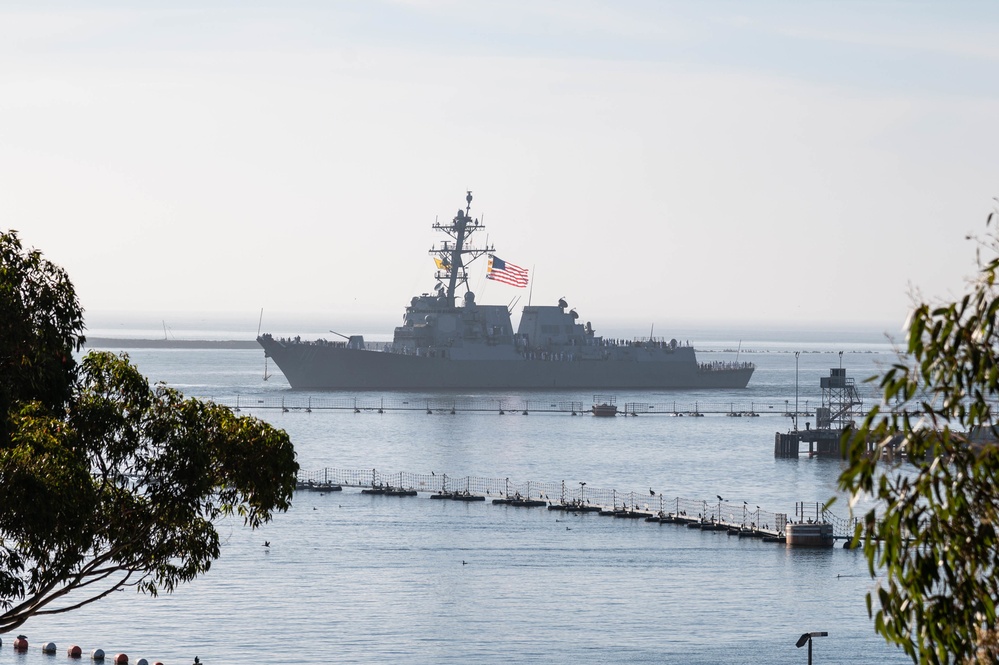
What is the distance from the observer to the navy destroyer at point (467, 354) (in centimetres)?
13925

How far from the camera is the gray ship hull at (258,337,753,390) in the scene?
459 ft

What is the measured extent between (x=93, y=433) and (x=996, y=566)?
9.43m

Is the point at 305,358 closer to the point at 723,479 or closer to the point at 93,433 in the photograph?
the point at 723,479

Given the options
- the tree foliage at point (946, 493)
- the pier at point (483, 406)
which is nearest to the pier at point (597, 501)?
the pier at point (483, 406)

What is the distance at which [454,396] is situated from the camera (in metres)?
137

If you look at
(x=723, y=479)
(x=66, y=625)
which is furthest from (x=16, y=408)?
(x=723, y=479)

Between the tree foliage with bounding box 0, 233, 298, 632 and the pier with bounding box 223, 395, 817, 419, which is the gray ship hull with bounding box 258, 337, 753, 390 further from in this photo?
the tree foliage with bounding box 0, 233, 298, 632

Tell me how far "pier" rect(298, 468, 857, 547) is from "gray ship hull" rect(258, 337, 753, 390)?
213 ft

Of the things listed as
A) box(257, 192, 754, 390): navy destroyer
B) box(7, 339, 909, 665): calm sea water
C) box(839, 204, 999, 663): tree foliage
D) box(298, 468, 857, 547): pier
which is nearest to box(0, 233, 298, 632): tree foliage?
box(839, 204, 999, 663): tree foliage

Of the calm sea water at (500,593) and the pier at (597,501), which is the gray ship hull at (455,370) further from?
the pier at (597,501)

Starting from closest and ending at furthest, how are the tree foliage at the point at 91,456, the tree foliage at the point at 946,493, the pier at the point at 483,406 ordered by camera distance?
the tree foliage at the point at 946,493 < the tree foliage at the point at 91,456 < the pier at the point at 483,406

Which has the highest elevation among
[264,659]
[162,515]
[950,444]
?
[950,444]

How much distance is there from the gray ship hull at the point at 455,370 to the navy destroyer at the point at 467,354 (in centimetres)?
10

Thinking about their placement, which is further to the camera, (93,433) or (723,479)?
(723,479)
